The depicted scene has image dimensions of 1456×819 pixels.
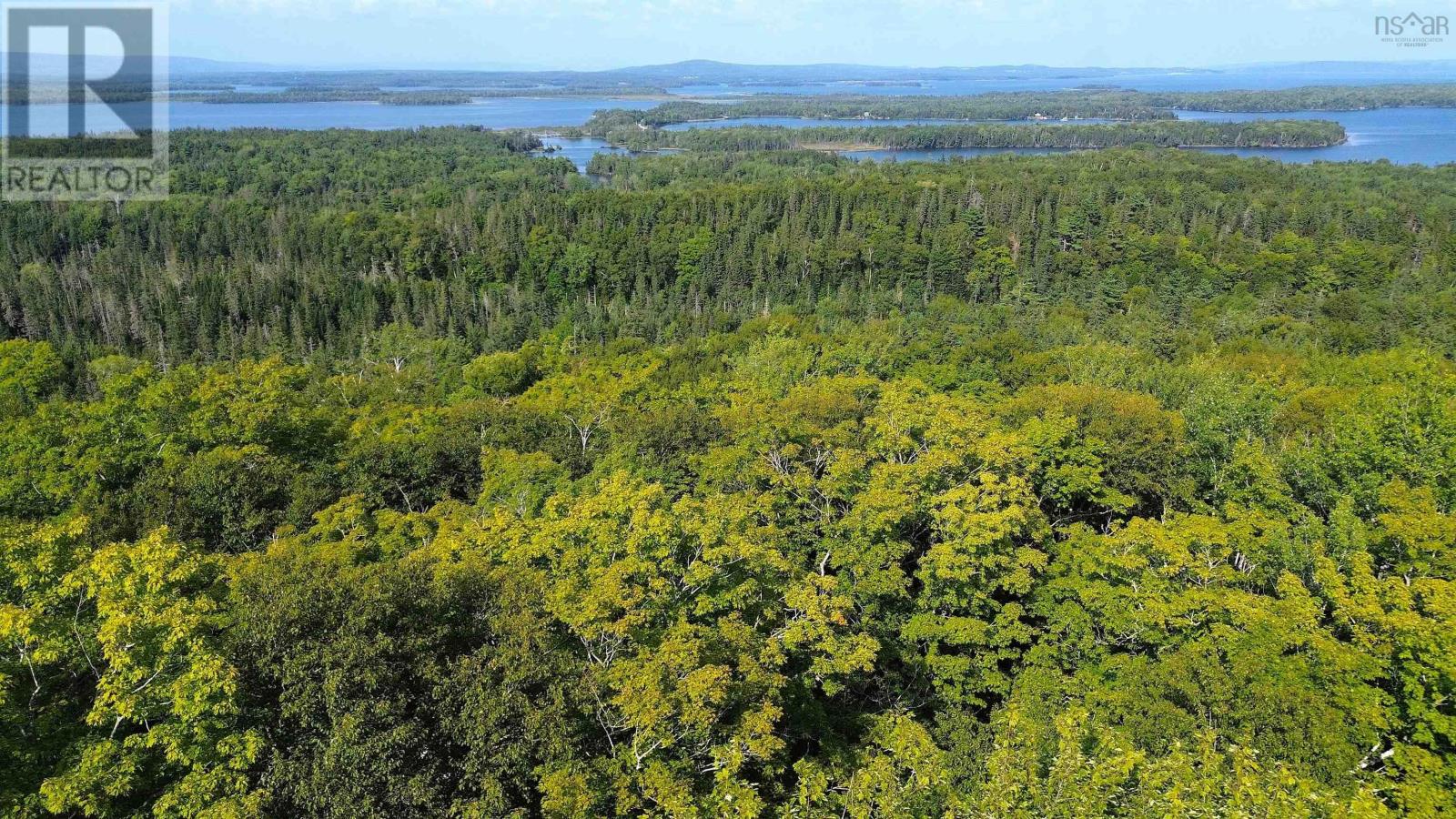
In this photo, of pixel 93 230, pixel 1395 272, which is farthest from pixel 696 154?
pixel 1395 272

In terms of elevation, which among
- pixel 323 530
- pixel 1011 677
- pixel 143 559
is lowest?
pixel 1011 677

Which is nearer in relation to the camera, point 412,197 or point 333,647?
point 333,647

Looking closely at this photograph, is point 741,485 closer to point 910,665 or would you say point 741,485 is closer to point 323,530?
point 910,665

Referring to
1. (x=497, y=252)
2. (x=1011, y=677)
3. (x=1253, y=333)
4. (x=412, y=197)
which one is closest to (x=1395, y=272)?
(x=1253, y=333)

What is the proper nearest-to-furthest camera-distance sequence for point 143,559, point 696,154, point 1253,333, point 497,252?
point 143,559 < point 1253,333 < point 497,252 < point 696,154

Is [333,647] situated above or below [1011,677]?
above

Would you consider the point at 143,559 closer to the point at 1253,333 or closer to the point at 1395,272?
the point at 1253,333

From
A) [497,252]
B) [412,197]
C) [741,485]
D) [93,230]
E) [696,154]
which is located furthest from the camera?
[696,154]
